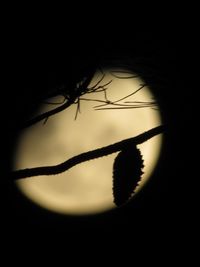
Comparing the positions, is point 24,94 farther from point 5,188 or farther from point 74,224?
point 74,224

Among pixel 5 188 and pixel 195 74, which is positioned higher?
pixel 195 74

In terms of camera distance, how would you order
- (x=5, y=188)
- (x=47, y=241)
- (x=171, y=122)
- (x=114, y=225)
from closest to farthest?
(x=171, y=122) → (x=5, y=188) → (x=47, y=241) → (x=114, y=225)

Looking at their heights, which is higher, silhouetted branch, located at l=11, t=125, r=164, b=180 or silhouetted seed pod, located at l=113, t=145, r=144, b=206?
silhouetted branch, located at l=11, t=125, r=164, b=180

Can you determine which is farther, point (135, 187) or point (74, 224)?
point (74, 224)

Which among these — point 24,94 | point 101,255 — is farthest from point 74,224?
point 24,94

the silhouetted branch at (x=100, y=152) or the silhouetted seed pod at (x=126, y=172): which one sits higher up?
the silhouetted branch at (x=100, y=152)

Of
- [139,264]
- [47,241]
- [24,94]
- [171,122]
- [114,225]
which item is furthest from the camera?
[114,225]

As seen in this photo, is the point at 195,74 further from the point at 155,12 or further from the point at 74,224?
the point at 74,224

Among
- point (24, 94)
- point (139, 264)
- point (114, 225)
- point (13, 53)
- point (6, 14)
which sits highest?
point (6, 14)
